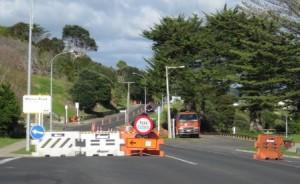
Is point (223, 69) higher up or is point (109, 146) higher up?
point (223, 69)

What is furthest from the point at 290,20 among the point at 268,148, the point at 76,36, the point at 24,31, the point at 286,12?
the point at 76,36

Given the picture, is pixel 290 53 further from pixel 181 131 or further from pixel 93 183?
pixel 93 183

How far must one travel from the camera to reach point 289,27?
209ft

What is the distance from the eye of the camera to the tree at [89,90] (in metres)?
110

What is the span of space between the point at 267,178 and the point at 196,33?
6986 centimetres

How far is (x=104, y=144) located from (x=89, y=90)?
3135 inches

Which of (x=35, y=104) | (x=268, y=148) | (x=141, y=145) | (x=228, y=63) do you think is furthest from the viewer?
(x=228, y=63)

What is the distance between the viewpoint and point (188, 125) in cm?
7125

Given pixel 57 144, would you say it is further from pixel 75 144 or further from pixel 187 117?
pixel 187 117

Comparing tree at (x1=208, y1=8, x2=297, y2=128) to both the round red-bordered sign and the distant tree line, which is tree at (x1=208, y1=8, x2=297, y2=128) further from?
the round red-bordered sign

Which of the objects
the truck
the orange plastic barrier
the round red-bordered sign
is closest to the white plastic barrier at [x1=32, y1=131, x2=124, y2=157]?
the orange plastic barrier

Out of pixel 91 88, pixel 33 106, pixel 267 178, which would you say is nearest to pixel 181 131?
pixel 33 106

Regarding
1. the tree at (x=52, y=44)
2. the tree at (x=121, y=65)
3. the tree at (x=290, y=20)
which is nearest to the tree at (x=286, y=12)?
the tree at (x=290, y=20)

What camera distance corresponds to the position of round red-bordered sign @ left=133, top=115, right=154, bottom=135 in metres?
30.0
